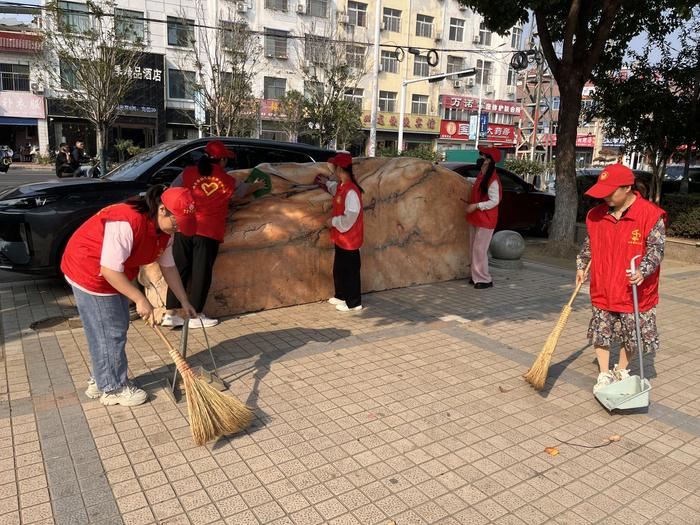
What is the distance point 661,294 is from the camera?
7.39 meters

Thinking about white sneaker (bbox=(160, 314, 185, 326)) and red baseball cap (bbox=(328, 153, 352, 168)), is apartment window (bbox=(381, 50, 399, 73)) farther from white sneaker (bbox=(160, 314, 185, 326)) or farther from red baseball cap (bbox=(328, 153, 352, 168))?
white sneaker (bbox=(160, 314, 185, 326))

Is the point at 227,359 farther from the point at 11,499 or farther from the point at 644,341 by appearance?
the point at 644,341

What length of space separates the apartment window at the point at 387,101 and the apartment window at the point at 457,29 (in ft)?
20.7

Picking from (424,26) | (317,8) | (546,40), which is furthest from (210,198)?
(424,26)

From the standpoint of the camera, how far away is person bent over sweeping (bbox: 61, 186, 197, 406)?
10.5 feet

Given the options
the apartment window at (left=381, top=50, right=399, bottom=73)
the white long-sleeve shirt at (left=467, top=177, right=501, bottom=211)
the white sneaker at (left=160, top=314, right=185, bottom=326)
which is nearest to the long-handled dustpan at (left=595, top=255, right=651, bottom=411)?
the white long-sleeve shirt at (left=467, top=177, right=501, bottom=211)

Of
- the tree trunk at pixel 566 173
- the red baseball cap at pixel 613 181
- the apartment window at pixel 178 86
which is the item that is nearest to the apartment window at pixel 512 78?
the apartment window at pixel 178 86

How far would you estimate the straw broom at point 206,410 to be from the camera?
10.6 feet

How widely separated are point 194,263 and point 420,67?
1471 inches

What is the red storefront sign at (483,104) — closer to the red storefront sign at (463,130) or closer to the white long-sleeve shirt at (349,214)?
the red storefront sign at (463,130)

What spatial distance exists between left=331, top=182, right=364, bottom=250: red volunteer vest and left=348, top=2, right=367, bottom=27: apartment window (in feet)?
108

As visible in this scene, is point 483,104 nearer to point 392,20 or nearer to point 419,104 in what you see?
point 419,104

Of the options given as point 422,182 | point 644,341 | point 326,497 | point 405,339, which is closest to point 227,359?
point 405,339

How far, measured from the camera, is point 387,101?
38.3 meters
